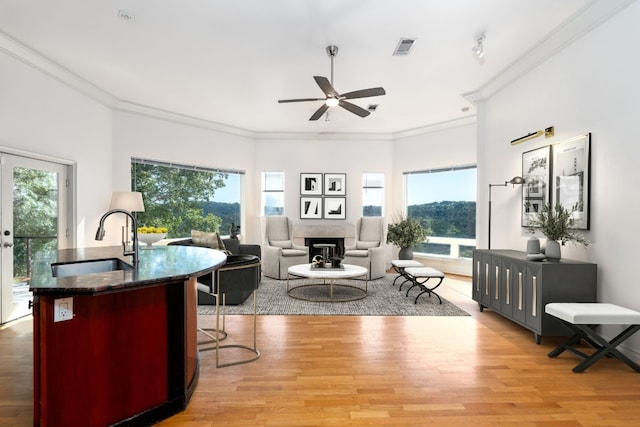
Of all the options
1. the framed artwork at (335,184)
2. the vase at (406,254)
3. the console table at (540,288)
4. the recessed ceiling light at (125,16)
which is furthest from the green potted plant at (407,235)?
the recessed ceiling light at (125,16)

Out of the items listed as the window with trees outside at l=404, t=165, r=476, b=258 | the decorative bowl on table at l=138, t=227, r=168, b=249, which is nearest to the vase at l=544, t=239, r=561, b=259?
the window with trees outside at l=404, t=165, r=476, b=258

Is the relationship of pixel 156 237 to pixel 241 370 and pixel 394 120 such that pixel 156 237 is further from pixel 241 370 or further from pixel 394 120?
pixel 394 120

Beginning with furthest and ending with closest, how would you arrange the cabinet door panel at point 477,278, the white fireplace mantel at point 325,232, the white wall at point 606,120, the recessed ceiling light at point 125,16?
the white fireplace mantel at point 325,232 < the cabinet door panel at point 477,278 < the recessed ceiling light at point 125,16 < the white wall at point 606,120

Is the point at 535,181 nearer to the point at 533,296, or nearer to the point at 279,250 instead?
the point at 533,296

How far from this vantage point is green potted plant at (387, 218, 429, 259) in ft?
20.7

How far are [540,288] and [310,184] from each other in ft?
16.8

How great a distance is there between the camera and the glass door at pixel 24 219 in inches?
147

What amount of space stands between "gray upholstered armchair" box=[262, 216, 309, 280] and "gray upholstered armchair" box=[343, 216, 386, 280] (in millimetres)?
891

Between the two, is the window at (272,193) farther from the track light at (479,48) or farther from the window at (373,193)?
the track light at (479,48)

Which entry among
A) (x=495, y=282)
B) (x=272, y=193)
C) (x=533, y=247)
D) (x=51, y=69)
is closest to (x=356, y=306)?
(x=495, y=282)

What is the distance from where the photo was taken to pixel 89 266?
2547mm

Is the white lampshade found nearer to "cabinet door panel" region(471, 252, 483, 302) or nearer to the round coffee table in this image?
the round coffee table

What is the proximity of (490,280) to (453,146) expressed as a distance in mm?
3319

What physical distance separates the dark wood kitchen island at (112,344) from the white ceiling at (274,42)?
229 cm
